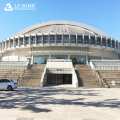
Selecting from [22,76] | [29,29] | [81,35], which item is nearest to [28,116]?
[22,76]

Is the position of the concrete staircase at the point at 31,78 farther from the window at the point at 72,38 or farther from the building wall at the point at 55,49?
the window at the point at 72,38

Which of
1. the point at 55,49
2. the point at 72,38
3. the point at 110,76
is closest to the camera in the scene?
the point at 110,76

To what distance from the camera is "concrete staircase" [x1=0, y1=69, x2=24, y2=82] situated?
24.4m

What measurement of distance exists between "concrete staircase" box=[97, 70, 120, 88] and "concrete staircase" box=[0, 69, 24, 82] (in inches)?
621

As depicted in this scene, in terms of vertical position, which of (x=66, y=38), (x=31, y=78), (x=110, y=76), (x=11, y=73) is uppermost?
(x=66, y=38)

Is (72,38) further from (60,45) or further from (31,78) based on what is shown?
(31,78)

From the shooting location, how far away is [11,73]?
Result: 26.2 metres

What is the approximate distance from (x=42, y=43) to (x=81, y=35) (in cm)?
1211

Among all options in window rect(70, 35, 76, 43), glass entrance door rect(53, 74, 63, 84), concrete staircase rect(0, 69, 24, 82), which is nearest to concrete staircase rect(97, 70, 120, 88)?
glass entrance door rect(53, 74, 63, 84)

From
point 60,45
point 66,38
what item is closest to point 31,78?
point 60,45

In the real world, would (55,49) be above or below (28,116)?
above

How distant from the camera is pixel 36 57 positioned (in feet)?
137

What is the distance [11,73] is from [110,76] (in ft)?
62.8

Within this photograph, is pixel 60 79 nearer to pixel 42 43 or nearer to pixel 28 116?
pixel 42 43
